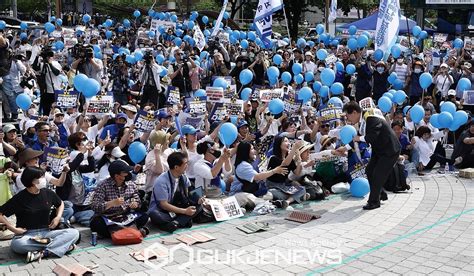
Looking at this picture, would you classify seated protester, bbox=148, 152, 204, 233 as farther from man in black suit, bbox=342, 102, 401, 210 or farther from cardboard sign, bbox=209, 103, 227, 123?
cardboard sign, bbox=209, 103, 227, 123

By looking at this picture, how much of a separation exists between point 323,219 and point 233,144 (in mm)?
2168

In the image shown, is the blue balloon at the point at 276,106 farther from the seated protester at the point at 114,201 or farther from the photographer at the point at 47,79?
the photographer at the point at 47,79

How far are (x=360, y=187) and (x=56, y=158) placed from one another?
460 centimetres

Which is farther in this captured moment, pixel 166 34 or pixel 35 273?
pixel 166 34

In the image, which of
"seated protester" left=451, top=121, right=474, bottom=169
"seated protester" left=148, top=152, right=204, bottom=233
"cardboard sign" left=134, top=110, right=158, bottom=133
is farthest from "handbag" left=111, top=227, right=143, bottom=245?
"seated protester" left=451, top=121, right=474, bottom=169

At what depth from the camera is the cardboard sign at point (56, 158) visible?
23.9 ft

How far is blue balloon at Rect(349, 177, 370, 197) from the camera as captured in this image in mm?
9148

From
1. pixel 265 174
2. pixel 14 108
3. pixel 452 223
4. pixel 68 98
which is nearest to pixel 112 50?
pixel 14 108

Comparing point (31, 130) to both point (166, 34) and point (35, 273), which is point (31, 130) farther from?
point (166, 34)

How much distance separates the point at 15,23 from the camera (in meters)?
29.3

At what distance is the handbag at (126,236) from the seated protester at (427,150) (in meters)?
6.16

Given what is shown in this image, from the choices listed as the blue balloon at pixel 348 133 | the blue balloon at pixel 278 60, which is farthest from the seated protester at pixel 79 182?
the blue balloon at pixel 278 60

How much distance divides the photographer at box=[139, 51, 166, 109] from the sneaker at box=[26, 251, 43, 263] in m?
7.21

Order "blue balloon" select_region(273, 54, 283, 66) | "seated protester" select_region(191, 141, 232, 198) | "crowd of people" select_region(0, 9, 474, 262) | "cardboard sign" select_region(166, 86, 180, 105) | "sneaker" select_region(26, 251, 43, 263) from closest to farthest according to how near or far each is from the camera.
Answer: "sneaker" select_region(26, 251, 43, 263) < "crowd of people" select_region(0, 9, 474, 262) < "seated protester" select_region(191, 141, 232, 198) < "cardboard sign" select_region(166, 86, 180, 105) < "blue balloon" select_region(273, 54, 283, 66)
